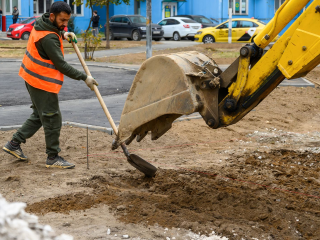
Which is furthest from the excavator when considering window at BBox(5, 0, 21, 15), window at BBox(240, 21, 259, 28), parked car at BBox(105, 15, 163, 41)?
window at BBox(5, 0, 21, 15)

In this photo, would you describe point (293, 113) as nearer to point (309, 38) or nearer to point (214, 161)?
point (214, 161)

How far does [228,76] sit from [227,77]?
0.5 inches

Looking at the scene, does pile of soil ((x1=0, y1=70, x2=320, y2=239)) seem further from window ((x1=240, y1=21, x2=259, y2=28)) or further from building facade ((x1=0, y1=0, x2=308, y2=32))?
building facade ((x1=0, y1=0, x2=308, y2=32))

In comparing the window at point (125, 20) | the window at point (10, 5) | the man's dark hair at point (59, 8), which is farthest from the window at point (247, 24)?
the man's dark hair at point (59, 8)

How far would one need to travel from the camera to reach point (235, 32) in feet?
91.4

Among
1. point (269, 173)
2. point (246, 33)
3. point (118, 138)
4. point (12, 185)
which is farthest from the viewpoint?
point (246, 33)

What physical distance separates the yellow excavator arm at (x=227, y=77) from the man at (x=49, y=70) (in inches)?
57.8

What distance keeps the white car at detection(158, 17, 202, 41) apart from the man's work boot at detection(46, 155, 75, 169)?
27763 millimetres

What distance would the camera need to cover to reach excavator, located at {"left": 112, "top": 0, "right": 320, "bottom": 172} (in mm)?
3432

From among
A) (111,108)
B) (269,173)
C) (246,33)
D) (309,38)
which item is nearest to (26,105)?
(111,108)

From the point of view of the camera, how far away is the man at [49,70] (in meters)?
5.25

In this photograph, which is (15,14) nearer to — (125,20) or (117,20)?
(117,20)

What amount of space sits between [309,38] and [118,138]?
196 centimetres

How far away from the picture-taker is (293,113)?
9.09 meters
